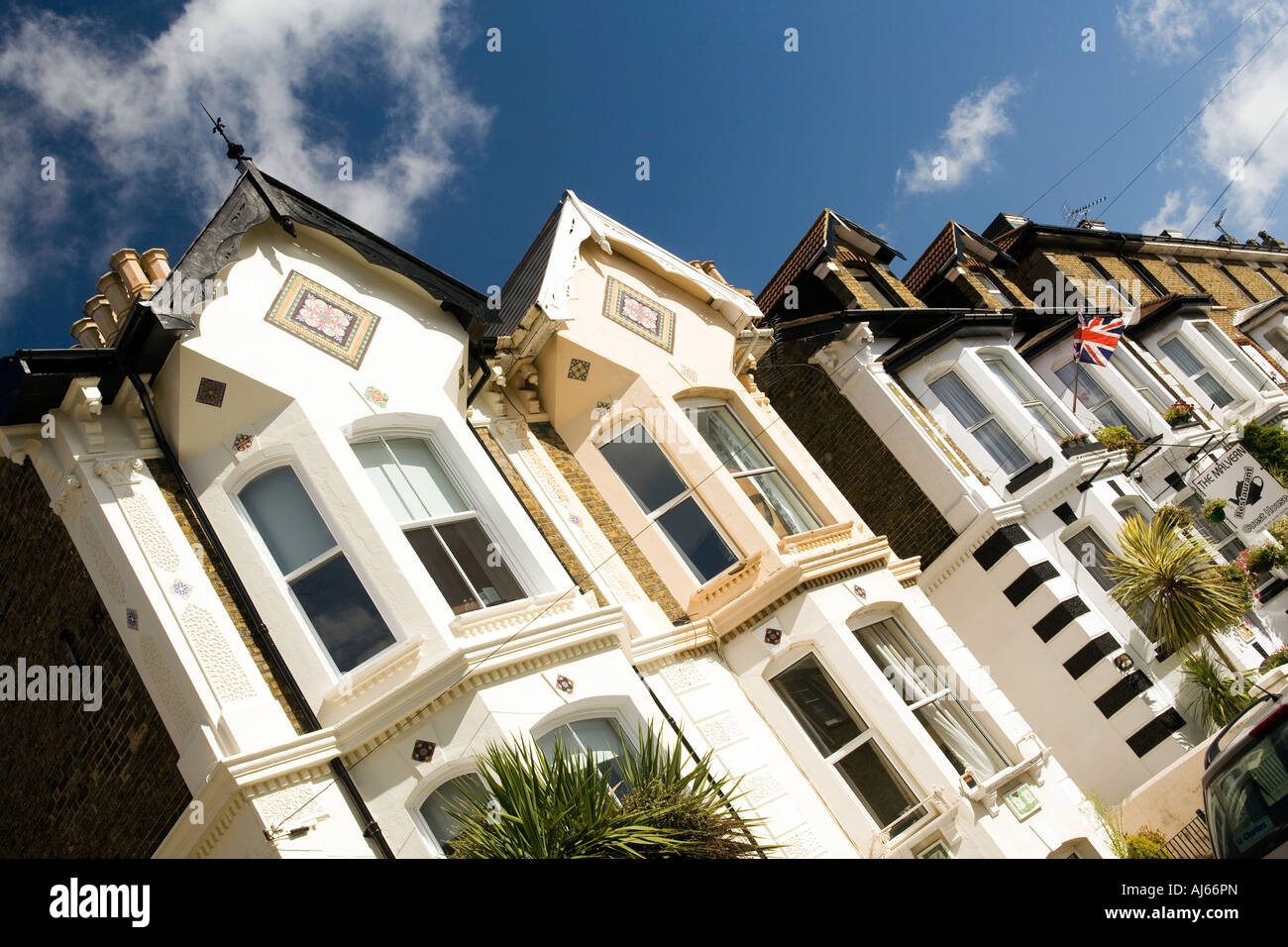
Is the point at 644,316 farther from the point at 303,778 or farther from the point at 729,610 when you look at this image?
the point at 303,778

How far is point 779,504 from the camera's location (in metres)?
14.3

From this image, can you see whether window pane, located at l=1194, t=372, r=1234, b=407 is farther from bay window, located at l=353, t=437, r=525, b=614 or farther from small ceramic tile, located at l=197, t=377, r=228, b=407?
small ceramic tile, located at l=197, t=377, r=228, b=407

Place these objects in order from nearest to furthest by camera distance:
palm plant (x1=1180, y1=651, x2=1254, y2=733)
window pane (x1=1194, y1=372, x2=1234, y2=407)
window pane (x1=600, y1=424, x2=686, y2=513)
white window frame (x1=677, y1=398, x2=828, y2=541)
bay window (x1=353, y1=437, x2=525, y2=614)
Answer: bay window (x1=353, y1=437, x2=525, y2=614), window pane (x1=600, y1=424, x2=686, y2=513), white window frame (x1=677, y1=398, x2=828, y2=541), palm plant (x1=1180, y1=651, x2=1254, y2=733), window pane (x1=1194, y1=372, x2=1234, y2=407)

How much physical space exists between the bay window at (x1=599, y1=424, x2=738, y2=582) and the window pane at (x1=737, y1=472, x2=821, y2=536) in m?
0.93

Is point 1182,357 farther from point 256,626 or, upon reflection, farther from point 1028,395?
point 256,626

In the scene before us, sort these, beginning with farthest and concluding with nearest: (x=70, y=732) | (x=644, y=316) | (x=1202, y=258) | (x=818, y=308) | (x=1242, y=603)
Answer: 1. (x=1202, y=258)
2. (x=818, y=308)
3. (x=1242, y=603)
4. (x=644, y=316)
5. (x=70, y=732)

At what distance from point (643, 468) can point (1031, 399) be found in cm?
1108

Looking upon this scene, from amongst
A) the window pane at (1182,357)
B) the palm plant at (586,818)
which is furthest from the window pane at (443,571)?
the window pane at (1182,357)

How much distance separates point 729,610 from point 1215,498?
15.2 m

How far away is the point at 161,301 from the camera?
981 cm

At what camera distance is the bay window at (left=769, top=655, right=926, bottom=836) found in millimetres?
11703

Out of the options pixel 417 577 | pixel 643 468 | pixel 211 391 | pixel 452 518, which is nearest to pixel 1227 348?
pixel 643 468

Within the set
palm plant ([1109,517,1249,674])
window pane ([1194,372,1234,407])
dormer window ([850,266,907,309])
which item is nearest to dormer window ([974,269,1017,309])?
dormer window ([850,266,907,309])

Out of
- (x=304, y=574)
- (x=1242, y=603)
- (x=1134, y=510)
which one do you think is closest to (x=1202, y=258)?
(x=1134, y=510)
